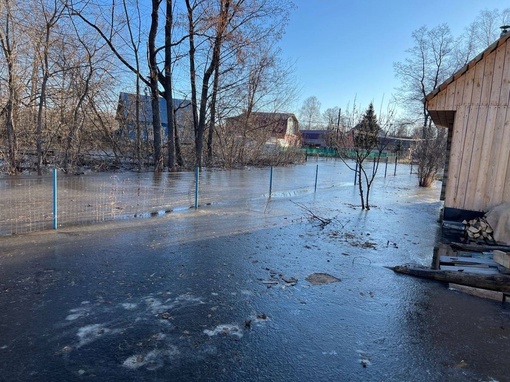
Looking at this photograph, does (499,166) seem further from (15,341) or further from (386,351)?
(15,341)

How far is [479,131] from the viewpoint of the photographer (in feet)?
23.9

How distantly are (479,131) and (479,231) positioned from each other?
2.12m

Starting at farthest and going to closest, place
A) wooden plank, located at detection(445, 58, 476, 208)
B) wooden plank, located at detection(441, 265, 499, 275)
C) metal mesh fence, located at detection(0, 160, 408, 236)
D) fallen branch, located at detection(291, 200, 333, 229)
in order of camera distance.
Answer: fallen branch, located at detection(291, 200, 333, 229), wooden plank, located at detection(445, 58, 476, 208), metal mesh fence, located at detection(0, 160, 408, 236), wooden plank, located at detection(441, 265, 499, 275)

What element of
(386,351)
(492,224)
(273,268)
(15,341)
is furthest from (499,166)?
(15,341)

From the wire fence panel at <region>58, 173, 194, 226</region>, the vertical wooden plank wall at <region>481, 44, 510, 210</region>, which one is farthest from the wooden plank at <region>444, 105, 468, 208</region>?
the wire fence panel at <region>58, 173, 194, 226</region>

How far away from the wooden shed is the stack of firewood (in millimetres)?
546

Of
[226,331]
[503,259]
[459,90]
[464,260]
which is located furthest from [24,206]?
[459,90]

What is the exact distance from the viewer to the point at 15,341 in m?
2.82

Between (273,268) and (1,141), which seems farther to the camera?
(1,141)

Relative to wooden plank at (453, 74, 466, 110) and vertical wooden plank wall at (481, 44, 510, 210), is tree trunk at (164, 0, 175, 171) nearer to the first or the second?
wooden plank at (453, 74, 466, 110)

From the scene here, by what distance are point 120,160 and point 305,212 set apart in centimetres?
1288

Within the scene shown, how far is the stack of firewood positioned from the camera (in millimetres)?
6715

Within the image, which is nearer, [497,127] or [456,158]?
[497,127]

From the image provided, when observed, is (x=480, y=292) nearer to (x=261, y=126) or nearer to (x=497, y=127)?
(x=497, y=127)
